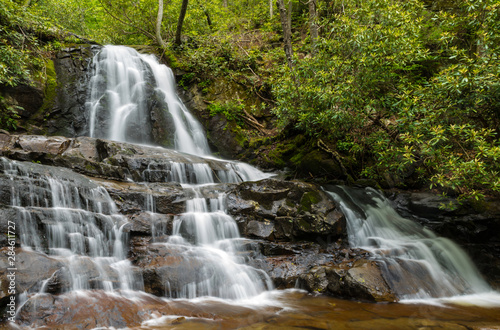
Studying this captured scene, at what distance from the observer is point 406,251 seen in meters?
6.19

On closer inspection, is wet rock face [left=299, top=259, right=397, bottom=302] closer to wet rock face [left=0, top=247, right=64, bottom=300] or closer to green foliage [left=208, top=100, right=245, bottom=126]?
wet rock face [left=0, top=247, right=64, bottom=300]

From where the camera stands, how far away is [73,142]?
769 cm

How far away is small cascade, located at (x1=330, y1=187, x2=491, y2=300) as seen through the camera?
5211 millimetres

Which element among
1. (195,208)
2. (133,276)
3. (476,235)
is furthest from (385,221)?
(133,276)

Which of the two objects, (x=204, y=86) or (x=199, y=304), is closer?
(x=199, y=304)

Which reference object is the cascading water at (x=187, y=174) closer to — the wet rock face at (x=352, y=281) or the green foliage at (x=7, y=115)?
the wet rock face at (x=352, y=281)

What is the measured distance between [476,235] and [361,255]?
305 cm

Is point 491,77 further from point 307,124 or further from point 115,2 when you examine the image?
point 115,2

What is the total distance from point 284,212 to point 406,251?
9.03 ft

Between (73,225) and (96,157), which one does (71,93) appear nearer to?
(96,157)

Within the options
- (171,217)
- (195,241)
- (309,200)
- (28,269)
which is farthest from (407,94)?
(28,269)

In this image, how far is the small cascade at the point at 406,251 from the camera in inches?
205

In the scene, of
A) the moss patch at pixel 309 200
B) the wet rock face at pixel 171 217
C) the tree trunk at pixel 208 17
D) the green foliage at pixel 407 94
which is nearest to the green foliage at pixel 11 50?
the wet rock face at pixel 171 217

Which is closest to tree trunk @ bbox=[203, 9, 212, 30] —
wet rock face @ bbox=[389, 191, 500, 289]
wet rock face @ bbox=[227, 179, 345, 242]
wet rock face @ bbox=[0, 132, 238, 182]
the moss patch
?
wet rock face @ bbox=[0, 132, 238, 182]
